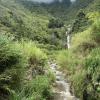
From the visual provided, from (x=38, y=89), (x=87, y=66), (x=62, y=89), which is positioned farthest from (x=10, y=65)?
(x=62, y=89)

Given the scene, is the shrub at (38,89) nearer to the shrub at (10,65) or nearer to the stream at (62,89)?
the shrub at (10,65)

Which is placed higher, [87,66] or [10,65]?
[10,65]

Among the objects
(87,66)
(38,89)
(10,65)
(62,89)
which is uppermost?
(10,65)

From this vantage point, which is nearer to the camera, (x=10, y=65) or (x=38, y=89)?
(x=10, y=65)

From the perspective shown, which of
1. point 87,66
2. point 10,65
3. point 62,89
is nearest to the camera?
point 10,65

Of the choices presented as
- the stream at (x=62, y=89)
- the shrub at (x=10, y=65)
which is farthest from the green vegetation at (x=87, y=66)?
the shrub at (x=10, y=65)

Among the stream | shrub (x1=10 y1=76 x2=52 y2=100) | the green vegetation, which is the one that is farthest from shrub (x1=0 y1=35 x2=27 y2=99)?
the stream

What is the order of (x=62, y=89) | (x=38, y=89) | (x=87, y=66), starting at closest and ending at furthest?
(x=38, y=89)
(x=87, y=66)
(x=62, y=89)

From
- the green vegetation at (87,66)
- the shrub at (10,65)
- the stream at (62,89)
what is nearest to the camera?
the shrub at (10,65)

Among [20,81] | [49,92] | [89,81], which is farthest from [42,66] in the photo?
[20,81]

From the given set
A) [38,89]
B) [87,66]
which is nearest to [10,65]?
[38,89]

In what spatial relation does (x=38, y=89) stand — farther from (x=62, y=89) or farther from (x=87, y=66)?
(x=62, y=89)

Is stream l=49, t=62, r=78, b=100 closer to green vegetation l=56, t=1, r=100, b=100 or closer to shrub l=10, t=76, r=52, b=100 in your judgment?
green vegetation l=56, t=1, r=100, b=100

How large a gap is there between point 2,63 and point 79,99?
32.9ft
